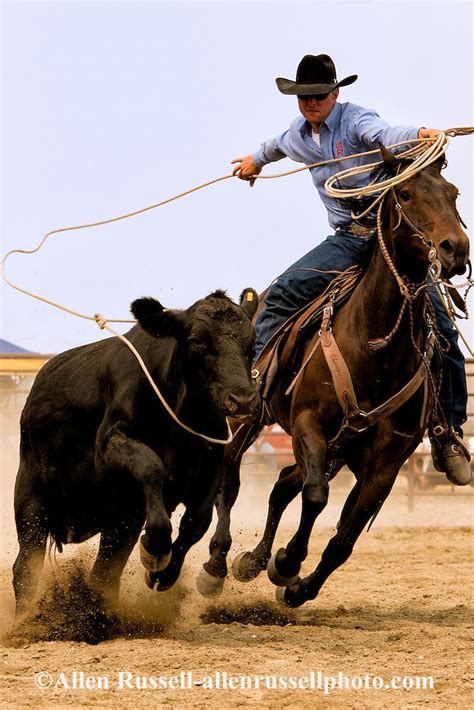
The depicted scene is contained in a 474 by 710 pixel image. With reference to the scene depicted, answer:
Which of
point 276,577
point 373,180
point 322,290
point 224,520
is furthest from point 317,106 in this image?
point 276,577

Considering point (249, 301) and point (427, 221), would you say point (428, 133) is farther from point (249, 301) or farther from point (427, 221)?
point (249, 301)

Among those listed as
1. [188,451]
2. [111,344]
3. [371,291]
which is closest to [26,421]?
[111,344]

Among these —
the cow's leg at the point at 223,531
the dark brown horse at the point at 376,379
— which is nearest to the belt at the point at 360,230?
the dark brown horse at the point at 376,379

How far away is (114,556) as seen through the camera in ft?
19.4

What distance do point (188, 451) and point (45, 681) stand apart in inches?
50.8

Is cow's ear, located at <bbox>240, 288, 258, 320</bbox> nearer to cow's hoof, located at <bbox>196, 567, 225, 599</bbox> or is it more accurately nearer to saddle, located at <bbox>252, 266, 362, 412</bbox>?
saddle, located at <bbox>252, 266, 362, 412</bbox>

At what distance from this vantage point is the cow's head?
17.5ft

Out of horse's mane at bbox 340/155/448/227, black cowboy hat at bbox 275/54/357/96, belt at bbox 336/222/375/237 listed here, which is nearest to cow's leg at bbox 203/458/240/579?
belt at bbox 336/222/375/237

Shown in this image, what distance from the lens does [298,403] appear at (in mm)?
6406

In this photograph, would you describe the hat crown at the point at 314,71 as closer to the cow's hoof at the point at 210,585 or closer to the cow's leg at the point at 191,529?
the cow's leg at the point at 191,529

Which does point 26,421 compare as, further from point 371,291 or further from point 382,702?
point 382,702

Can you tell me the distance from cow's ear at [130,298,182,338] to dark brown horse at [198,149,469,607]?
943 millimetres

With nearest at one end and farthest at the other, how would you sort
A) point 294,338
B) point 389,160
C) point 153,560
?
point 153,560 → point 389,160 → point 294,338

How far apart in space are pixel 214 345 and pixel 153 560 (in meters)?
0.95
